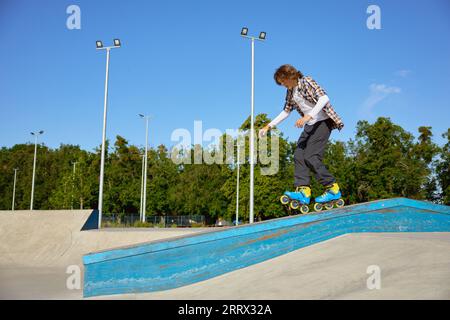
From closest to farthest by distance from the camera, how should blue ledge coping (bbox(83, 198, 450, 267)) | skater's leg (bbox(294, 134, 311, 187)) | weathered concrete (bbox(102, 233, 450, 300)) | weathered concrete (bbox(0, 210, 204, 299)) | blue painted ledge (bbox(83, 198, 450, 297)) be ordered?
weathered concrete (bbox(102, 233, 450, 300)), blue painted ledge (bbox(83, 198, 450, 297)), blue ledge coping (bbox(83, 198, 450, 267)), skater's leg (bbox(294, 134, 311, 187)), weathered concrete (bbox(0, 210, 204, 299))

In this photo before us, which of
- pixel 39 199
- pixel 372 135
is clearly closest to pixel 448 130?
pixel 372 135

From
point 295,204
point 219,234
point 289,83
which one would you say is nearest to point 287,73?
point 289,83

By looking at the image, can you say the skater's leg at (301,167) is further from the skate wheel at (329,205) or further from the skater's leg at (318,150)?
the skate wheel at (329,205)

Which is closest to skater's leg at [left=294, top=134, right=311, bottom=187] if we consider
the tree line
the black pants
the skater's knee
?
the black pants

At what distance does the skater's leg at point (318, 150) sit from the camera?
255 inches

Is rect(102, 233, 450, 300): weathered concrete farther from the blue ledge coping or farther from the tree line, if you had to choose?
the tree line

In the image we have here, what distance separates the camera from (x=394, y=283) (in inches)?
176

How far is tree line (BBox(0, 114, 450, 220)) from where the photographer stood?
3856 centimetres

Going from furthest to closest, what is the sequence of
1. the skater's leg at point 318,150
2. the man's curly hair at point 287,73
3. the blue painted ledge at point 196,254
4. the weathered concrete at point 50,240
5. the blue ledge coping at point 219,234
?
the weathered concrete at point 50,240 < the man's curly hair at point 287,73 < the skater's leg at point 318,150 < the blue ledge coping at point 219,234 < the blue painted ledge at point 196,254

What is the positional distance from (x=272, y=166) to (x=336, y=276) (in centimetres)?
3309

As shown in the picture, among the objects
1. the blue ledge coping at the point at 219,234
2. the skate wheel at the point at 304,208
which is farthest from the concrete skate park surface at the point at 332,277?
the skate wheel at the point at 304,208

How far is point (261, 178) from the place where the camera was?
36.8 metres

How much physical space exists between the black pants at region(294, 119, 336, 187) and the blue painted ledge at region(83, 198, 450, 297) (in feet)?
2.10
